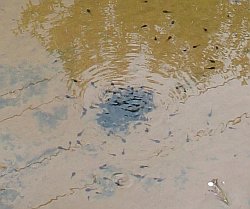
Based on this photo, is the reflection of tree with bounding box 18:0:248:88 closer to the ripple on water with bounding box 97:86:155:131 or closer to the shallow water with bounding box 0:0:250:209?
the shallow water with bounding box 0:0:250:209

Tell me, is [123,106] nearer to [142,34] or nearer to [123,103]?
[123,103]

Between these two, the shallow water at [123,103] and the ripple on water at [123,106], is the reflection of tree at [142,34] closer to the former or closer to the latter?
the shallow water at [123,103]

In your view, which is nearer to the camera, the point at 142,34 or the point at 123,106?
the point at 123,106

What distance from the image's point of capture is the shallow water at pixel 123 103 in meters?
3.37

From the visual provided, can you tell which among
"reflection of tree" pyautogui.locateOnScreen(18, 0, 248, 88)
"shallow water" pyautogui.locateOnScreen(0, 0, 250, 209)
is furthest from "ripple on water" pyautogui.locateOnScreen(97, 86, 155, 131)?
"reflection of tree" pyautogui.locateOnScreen(18, 0, 248, 88)

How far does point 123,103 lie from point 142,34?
82cm

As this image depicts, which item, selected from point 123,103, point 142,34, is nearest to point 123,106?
point 123,103

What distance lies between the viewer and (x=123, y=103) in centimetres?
387

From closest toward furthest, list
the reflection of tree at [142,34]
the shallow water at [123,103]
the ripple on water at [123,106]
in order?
the shallow water at [123,103] → the ripple on water at [123,106] → the reflection of tree at [142,34]

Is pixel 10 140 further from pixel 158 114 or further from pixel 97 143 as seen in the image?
pixel 158 114

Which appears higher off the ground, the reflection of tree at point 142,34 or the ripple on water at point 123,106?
the reflection of tree at point 142,34

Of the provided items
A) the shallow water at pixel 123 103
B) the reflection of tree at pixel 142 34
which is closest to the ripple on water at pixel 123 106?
the shallow water at pixel 123 103

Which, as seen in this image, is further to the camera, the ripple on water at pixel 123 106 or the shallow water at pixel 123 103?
the ripple on water at pixel 123 106

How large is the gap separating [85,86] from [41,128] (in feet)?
1.68
